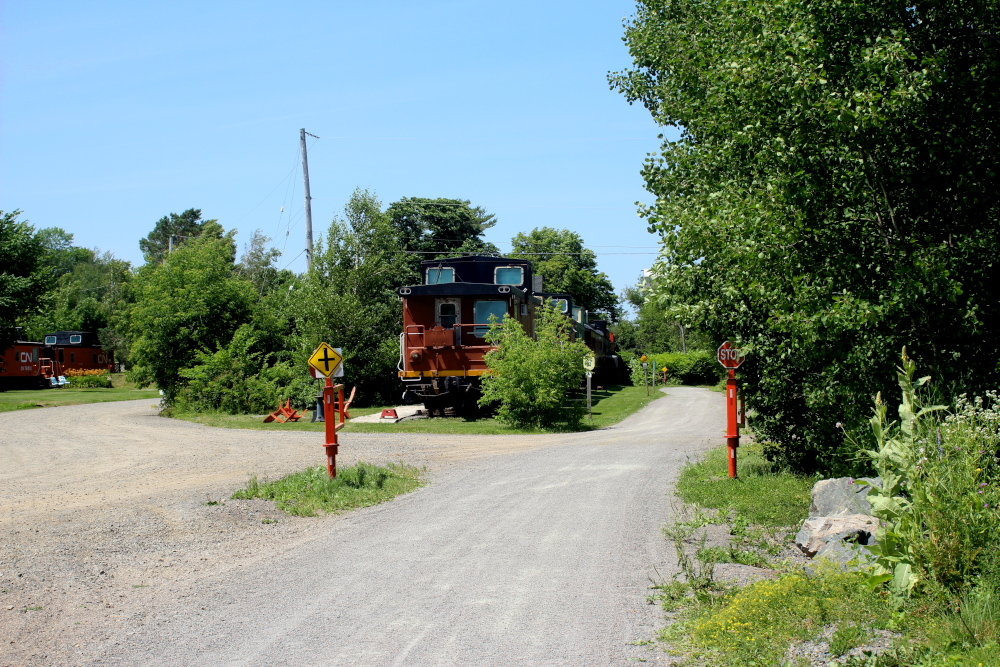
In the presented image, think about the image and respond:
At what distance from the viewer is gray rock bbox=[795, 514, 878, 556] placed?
7477 mm

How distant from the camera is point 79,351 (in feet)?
242

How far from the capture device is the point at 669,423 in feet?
91.7

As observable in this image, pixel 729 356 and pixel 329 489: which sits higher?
pixel 729 356

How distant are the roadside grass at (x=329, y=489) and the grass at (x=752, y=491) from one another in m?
4.45

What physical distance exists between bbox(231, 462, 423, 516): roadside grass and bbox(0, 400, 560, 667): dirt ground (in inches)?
13.9

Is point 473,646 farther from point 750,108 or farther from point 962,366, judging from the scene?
point 750,108

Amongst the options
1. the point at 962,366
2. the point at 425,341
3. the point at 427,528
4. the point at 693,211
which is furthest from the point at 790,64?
the point at 425,341

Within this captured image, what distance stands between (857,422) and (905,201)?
253 centimetres

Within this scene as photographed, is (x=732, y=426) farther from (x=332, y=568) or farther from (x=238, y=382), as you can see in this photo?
(x=238, y=382)

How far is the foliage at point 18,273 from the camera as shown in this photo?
39.8 metres

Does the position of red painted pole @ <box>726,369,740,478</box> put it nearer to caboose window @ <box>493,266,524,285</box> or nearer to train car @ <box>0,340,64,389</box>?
caboose window @ <box>493,266,524,285</box>

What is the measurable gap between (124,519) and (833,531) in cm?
823

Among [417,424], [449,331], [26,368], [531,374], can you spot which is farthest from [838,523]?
[26,368]

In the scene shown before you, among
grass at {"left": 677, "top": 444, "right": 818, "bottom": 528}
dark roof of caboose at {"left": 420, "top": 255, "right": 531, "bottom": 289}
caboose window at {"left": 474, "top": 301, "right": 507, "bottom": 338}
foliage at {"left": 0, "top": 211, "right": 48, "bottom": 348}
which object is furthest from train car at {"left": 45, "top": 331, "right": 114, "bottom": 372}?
grass at {"left": 677, "top": 444, "right": 818, "bottom": 528}
